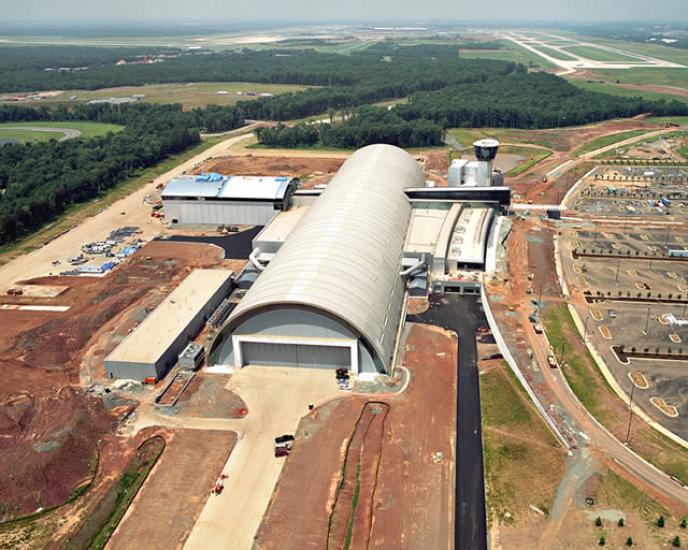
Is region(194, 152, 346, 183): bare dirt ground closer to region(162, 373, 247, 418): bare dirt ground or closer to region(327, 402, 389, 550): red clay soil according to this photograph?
region(162, 373, 247, 418): bare dirt ground

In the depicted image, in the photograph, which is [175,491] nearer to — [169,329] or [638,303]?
[169,329]

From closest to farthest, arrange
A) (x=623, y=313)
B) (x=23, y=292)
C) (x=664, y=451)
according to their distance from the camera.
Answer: (x=664, y=451) → (x=623, y=313) → (x=23, y=292)

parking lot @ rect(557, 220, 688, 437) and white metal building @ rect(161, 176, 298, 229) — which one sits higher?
white metal building @ rect(161, 176, 298, 229)

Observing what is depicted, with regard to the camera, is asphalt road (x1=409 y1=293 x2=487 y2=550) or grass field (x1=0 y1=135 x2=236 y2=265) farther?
grass field (x1=0 y1=135 x2=236 y2=265)

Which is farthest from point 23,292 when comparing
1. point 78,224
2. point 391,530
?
point 391,530

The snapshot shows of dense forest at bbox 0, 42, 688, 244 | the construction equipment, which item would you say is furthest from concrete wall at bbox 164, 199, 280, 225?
the construction equipment

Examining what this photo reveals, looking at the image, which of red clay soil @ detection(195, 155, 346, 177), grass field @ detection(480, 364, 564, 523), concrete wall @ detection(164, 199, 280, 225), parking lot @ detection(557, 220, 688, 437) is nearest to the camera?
grass field @ detection(480, 364, 564, 523)

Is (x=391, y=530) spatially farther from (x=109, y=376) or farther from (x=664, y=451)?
(x=109, y=376)

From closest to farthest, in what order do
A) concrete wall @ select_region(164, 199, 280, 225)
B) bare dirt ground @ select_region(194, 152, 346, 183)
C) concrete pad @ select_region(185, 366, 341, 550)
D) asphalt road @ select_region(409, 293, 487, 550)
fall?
asphalt road @ select_region(409, 293, 487, 550)
concrete pad @ select_region(185, 366, 341, 550)
concrete wall @ select_region(164, 199, 280, 225)
bare dirt ground @ select_region(194, 152, 346, 183)
